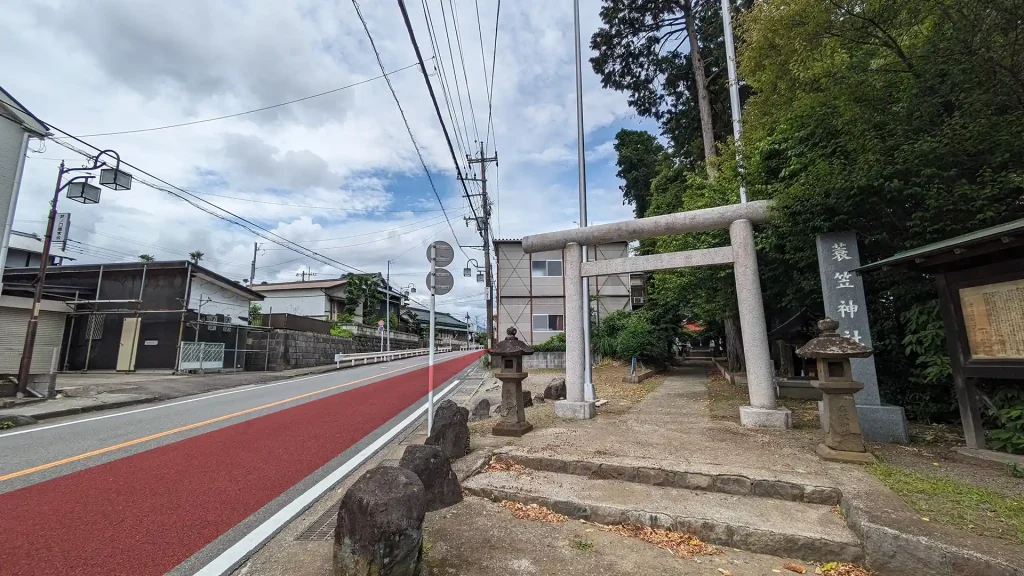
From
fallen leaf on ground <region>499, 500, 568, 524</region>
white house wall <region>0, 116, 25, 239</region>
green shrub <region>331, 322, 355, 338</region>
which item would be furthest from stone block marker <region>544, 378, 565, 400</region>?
green shrub <region>331, 322, 355, 338</region>

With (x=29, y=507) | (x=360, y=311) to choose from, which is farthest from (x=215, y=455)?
(x=360, y=311)

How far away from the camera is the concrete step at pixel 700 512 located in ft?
10.3

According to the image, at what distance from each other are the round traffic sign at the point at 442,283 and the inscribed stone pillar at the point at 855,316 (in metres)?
5.63

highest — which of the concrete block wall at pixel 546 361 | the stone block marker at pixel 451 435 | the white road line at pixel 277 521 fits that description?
the concrete block wall at pixel 546 361

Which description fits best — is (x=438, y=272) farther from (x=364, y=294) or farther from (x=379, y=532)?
(x=364, y=294)

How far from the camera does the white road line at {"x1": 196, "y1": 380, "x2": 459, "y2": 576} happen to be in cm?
311

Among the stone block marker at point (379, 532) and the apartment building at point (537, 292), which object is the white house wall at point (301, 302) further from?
the stone block marker at point (379, 532)

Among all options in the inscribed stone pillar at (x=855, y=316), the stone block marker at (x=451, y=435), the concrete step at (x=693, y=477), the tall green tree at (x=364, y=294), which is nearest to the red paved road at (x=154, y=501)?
the stone block marker at (x=451, y=435)

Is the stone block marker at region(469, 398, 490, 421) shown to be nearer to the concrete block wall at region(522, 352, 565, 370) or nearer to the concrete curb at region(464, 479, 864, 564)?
the concrete curb at region(464, 479, 864, 564)

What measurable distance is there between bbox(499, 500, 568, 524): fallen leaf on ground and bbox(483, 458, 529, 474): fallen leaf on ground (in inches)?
29.7

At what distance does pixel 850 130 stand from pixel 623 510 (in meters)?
6.33

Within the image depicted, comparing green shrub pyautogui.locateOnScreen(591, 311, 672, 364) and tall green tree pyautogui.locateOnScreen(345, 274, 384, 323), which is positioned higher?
tall green tree pyautogui.locateOnScreen(345, 274, 384, 323)

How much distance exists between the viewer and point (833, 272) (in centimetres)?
605

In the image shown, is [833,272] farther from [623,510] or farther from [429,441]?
[429,441]
